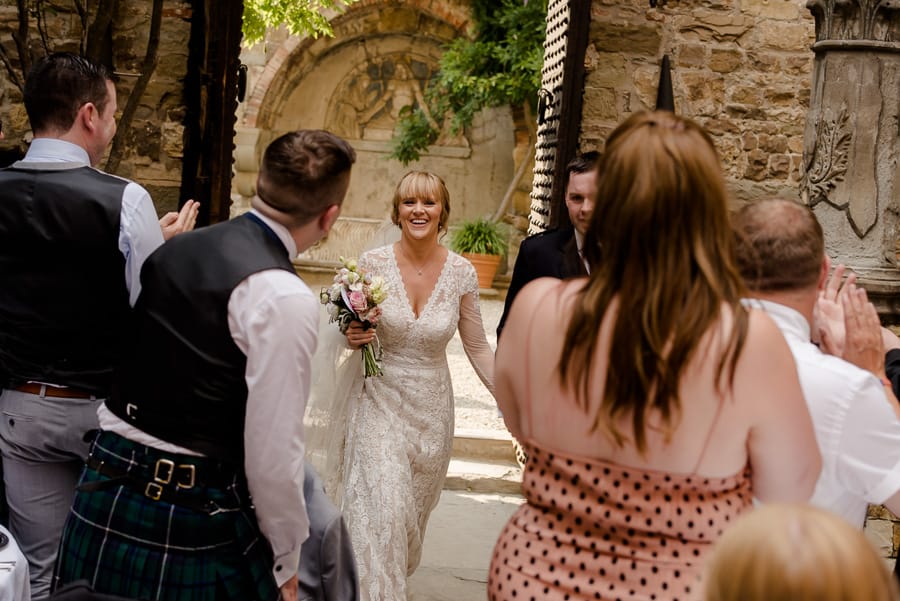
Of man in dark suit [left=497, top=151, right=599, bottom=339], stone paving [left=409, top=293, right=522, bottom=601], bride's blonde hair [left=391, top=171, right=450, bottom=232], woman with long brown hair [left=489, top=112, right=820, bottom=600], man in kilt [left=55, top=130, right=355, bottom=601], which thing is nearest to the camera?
woman with long brown hair [left=489, top=112, right=820, bottom=600]

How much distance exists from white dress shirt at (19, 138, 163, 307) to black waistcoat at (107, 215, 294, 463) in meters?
0.72

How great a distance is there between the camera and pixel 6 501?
11.2 feet

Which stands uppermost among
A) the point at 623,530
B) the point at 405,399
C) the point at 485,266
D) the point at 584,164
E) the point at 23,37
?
the point at 23,37

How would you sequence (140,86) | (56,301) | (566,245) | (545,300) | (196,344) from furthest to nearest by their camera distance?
(140,86)
(566,245)
(56,301)
(196,344)
(545,300)

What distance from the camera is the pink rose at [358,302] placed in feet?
16.2

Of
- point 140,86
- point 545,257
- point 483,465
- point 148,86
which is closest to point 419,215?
point 545,257

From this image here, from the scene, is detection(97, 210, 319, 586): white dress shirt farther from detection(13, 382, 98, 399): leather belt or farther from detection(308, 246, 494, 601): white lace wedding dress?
detection(308, 246, 494, 601): white lace wedding dress

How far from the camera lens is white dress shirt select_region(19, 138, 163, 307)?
335 centimetres

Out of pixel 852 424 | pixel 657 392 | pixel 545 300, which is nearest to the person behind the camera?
pixel 657 392

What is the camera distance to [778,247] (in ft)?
7.95

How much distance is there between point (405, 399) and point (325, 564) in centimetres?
225

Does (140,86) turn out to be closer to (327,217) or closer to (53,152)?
(53,152)

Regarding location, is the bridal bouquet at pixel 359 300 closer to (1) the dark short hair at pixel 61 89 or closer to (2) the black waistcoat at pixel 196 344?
(1) the dark short hair at pixel 61 89

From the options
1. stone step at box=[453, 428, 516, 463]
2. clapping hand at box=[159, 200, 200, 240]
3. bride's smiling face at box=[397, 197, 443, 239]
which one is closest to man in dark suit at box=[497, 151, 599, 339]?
bride's smiling face at box=[397, 197, 443, 239]
